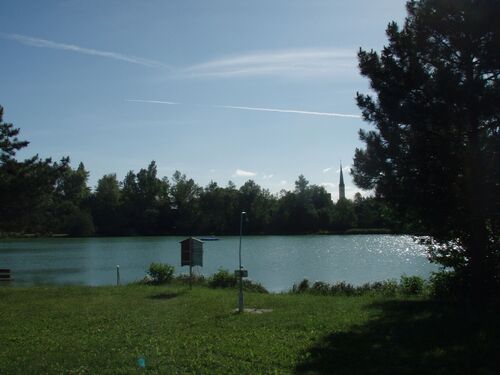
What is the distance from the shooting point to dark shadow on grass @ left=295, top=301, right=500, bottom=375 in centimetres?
736

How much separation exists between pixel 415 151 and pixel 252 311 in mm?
5638

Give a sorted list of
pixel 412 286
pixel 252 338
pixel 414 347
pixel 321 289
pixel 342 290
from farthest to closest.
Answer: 1. pixel 321 289
2. pixel 342 290
3. pixel 412 286
4. pixel 252 338
5. pixel 414 347

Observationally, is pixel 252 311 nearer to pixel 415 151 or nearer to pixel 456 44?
pixel 415 151

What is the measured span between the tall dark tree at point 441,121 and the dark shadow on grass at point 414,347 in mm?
2433

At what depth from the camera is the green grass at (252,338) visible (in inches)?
301

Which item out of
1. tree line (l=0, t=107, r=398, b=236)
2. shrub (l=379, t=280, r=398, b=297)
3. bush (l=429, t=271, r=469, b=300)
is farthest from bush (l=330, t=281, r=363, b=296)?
tree line (l=0, t=107, r=398, b=236)

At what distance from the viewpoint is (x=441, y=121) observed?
1219cm

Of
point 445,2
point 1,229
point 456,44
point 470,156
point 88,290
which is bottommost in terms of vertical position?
point 88,290

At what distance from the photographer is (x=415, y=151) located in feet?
40.1

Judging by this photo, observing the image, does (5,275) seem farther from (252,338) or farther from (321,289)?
(252,338)

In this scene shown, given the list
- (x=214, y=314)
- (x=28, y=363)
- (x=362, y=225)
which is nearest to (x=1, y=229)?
(x=214, y=314)

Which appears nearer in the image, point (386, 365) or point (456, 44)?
point (386, 365)

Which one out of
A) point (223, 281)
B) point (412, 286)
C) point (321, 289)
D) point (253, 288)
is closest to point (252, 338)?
point (412, 286)

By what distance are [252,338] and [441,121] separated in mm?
6665
